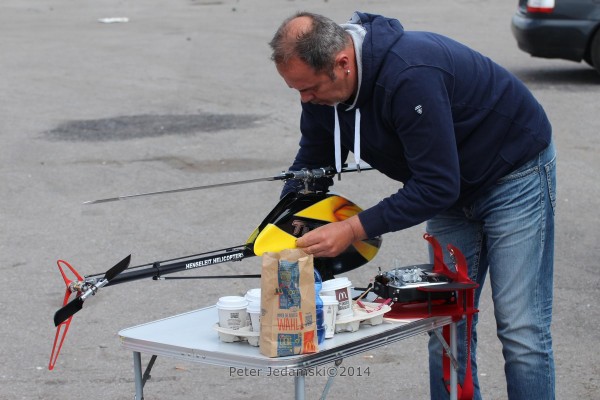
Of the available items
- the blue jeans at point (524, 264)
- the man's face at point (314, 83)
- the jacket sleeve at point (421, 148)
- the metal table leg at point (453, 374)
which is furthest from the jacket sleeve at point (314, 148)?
the metal table leg at point (453, 374)

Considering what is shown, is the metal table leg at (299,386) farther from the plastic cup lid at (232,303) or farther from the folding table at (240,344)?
the plastic cup lid at (232,303)

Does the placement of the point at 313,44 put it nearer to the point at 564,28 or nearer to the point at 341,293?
the point at 341,293

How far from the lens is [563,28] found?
11.1 meters

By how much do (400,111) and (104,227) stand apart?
165 inches

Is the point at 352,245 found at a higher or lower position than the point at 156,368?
higher

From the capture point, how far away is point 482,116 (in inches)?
133

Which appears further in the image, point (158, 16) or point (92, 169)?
point (158, 16)

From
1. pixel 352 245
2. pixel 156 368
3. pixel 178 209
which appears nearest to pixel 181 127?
pixel 178 209

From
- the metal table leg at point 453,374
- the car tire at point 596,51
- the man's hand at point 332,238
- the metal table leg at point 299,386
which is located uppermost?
the man's hand at point 332,238

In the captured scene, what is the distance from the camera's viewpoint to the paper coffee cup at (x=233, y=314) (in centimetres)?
320

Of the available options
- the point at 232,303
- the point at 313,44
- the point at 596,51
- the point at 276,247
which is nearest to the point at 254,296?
the point at 232,303

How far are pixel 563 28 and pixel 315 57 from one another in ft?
28.3

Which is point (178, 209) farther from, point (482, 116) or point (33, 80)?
point (33, 80)

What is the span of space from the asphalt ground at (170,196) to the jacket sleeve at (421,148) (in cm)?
55
